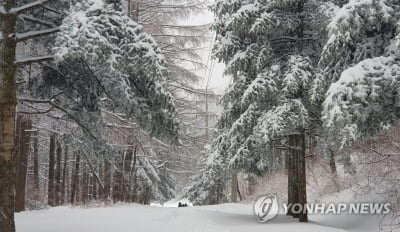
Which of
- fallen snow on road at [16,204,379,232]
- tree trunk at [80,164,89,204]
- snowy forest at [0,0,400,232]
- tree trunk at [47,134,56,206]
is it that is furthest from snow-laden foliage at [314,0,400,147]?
tree trunk at [80,164,89,204]

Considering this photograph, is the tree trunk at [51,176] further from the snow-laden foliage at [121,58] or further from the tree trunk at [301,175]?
the tree trunk at [301,175]

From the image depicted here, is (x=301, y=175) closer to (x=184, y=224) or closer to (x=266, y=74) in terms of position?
(x=266, y=74)

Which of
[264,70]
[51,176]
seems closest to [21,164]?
[51,176]

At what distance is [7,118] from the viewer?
23.9ft

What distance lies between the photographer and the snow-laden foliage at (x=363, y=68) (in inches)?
282

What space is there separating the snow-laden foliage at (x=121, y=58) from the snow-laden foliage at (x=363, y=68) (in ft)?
10.6

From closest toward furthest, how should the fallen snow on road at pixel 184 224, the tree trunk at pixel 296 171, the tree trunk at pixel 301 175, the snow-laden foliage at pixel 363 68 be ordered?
1. the snow-laden foliage at pixel 363 68
2. the fallen snow on road at pixel 184 224
3. the tree trunk at pixel 301 175
4. the tree trunk at pixel 296 171

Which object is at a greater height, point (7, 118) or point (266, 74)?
point (266, 74)

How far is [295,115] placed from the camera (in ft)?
33.4

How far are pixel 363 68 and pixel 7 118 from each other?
6095mm

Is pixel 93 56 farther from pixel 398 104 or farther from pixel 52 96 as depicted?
pixel 398 104

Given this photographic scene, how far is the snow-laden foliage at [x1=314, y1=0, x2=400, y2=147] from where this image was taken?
716 centimetres

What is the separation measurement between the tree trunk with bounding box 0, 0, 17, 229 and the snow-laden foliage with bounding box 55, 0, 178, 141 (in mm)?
983

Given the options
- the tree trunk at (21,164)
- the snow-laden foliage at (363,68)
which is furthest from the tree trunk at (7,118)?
the tree trunk at (21,164)
